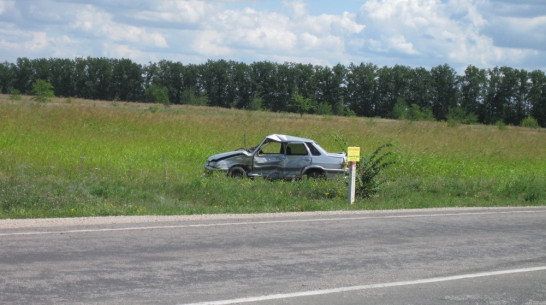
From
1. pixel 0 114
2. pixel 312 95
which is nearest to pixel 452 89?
pixel 312 95

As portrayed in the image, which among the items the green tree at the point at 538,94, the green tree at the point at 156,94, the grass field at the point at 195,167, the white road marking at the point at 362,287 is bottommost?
the white road marking at the point at 362,287

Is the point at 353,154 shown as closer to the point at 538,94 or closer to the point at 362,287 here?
the point at 362,287

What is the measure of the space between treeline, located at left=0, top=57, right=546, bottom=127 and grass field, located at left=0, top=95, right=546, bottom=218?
71357mm

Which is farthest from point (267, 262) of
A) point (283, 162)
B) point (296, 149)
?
point (296, 149)

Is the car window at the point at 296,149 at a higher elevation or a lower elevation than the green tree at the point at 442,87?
lower

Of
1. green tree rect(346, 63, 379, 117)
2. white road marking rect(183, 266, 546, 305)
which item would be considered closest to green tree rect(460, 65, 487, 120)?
green tree rect(346, 63, 379, 117)

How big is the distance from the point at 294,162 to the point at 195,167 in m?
4.23

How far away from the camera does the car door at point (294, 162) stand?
19.0 m

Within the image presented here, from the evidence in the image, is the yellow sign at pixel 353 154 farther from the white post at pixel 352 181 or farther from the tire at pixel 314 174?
the tire at pixel 314 174

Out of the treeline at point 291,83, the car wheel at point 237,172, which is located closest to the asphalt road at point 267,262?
the car wheel at point 237,172

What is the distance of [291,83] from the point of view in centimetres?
11325

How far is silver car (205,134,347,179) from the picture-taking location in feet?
61.8

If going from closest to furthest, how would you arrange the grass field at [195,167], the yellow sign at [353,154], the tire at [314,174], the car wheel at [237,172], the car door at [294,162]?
the grass field at [195,167] → the yellow sign at [353,154] → the car wheel at [237,172] → the car door at [294,162] → the tire at [314,174]

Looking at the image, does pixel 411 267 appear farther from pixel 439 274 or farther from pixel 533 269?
pixel 533 269
